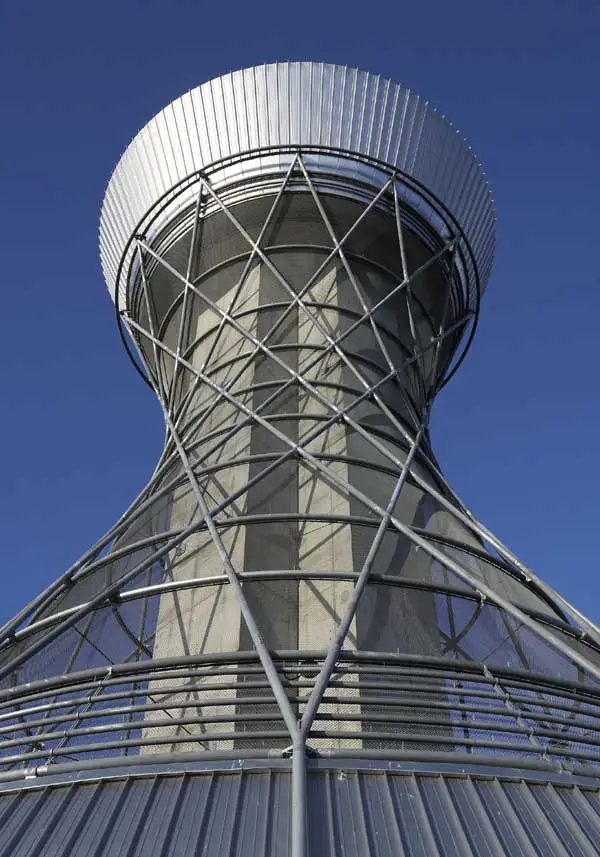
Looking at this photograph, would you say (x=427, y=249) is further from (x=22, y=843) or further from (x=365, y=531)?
(x=22, y=843)

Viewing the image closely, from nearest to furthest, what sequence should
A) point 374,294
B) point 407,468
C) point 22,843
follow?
point 22,843 → point 407,468 → point 374,294

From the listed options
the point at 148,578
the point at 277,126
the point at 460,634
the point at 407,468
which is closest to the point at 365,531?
the point at 407,468

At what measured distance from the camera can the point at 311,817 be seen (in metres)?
6.13

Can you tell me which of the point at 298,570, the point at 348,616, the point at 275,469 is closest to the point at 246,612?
the point at 348,616

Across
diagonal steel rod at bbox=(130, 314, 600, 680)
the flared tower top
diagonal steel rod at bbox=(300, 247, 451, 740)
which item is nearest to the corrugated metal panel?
diagonal steel rod at bbox=(300, 247, 451, 740)

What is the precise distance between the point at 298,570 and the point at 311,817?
5.27 m

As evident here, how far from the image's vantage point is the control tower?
660 centimetres

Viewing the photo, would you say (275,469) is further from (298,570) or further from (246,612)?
(246,612)

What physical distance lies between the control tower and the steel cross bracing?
3.0 inches

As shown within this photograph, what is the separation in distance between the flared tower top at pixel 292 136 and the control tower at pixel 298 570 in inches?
2.3

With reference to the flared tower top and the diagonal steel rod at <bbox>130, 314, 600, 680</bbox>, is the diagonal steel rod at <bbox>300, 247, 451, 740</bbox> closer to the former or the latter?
the diagonal steel rod at <bbox>130, 314, 600, 680</bbox>

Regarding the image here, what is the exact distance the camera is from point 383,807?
637 centimetres

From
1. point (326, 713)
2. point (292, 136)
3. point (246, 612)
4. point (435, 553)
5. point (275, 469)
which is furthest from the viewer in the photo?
point (292, 136)

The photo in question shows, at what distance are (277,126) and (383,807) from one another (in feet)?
50.1
